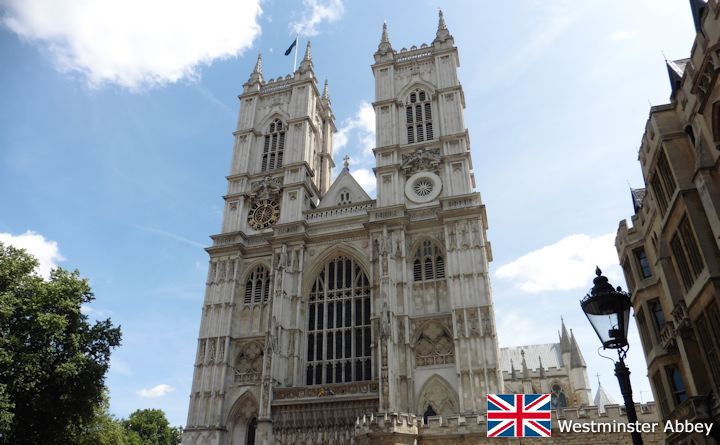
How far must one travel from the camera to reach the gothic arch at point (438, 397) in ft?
91.6

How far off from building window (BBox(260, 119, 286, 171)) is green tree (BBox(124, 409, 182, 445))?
32.0 m

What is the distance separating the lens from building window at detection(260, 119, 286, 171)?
132 ft

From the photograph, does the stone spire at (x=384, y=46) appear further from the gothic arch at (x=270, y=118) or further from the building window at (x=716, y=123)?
the building window at (x=716, y=123)

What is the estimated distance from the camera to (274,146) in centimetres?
4109

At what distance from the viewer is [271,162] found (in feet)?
132

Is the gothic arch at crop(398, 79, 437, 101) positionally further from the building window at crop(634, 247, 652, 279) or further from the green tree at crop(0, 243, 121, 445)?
the green tree at crop(0, 243, 121, 445)

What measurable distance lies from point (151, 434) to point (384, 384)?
3788 centimetres

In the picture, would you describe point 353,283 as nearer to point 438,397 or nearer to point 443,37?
point 438,397

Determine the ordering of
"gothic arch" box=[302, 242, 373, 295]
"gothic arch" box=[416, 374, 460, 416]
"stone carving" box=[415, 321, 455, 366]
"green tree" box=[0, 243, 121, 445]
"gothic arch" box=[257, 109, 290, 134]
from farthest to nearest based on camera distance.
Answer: "gothic arch" box=[257, 109, 290, 134], "gothic arch" box=[302, 242, 373, 295], "stone carving" box=[415, 321, 455, 366], "gothic arch" box=[416, 374, 460, 416], "green tree" box=[0, 243, 121, 445]

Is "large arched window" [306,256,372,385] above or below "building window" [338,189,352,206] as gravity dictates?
below

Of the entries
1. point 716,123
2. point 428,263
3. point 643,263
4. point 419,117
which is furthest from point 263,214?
point 716,123

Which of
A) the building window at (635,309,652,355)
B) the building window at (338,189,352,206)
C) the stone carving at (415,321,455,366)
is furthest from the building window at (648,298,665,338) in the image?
the building window at (338,189,352,206)

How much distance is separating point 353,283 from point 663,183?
67.2 ft

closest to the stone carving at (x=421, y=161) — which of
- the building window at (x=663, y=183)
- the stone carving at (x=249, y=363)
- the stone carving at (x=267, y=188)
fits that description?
the stone carving at (x=267, y=188)
